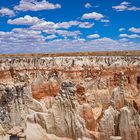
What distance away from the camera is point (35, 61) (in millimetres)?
54625

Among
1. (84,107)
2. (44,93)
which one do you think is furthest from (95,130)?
(44,93)

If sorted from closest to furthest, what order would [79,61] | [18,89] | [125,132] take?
[18,89]
[125,132]
[79,61]

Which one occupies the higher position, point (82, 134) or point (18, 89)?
point (18, 89)

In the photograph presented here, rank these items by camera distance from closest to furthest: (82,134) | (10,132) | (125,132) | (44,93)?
(10,132), (82,134), (125,132), (44,93)

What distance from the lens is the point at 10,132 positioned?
16.3 m

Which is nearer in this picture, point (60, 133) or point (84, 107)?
point (60, 133)

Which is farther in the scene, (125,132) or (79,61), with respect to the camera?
(79,61)

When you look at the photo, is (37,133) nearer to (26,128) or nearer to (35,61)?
(26,128)

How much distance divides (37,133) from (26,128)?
86cm

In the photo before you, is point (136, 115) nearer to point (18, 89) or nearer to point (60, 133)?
point (60, 133)

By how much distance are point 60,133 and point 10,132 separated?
422cm

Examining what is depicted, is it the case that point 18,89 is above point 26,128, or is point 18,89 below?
above

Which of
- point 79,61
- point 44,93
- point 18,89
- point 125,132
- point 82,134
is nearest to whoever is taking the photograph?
point 18,89

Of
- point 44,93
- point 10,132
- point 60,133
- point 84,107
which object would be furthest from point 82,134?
point 44,93
